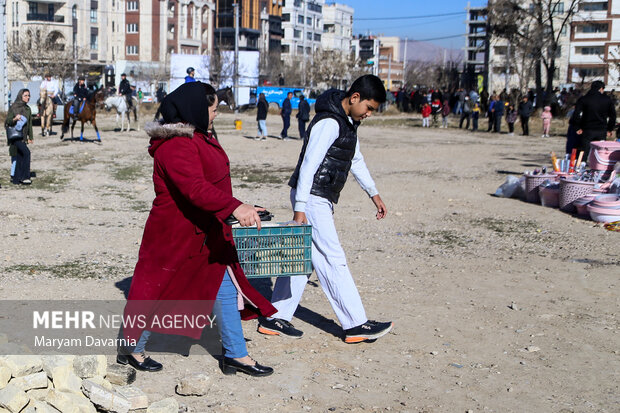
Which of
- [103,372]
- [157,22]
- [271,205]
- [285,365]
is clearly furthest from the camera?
[157,22]

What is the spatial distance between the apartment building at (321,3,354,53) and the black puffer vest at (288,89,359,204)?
14496 centimetres

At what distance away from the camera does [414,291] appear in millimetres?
6680

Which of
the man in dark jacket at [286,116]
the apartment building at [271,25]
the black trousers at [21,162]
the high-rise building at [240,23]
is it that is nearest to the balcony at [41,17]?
the high-rise building at [240,23]

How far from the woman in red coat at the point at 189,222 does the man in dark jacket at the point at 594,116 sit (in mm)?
9796

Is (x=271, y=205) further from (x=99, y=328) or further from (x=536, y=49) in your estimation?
(x=536, y=49)

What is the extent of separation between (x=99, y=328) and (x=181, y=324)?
1255mm

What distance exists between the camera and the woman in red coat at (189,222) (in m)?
4.05

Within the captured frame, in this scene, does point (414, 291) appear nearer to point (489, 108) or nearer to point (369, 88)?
point (369, 88)

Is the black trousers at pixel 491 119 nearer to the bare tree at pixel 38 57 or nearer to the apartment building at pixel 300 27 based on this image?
the bare tree at pixel 38 57

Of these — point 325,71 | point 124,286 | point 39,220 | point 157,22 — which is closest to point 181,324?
point 124,286

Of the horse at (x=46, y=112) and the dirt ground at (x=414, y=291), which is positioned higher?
the horse at (x=46, y=112)

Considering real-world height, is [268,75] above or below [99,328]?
above

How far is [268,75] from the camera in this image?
93.9 metres

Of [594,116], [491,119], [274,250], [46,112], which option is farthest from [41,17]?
[274,250]
